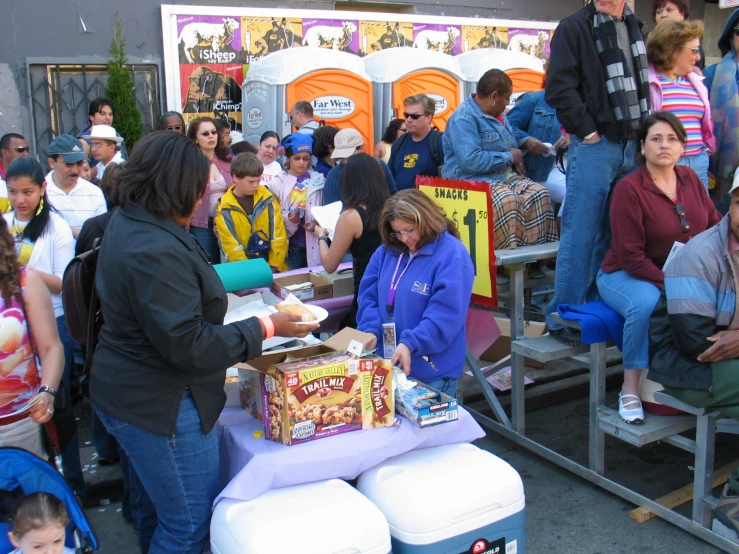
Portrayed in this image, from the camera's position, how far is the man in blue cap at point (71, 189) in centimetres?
484

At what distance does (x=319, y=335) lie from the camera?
473cm

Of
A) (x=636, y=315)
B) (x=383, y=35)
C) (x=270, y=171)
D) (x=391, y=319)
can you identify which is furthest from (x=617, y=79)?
(x=383, y=35)

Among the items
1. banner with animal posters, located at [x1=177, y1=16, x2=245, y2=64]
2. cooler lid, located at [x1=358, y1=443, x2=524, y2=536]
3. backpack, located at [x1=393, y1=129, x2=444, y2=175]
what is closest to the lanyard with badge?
cooler lid, located at [x1=358, y1=443, x2=524, y2=536]

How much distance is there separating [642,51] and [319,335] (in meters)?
2.71

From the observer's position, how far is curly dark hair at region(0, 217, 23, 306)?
9.14 ft

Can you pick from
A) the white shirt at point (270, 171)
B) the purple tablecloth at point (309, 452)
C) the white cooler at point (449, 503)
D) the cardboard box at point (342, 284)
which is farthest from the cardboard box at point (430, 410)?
the white shirt at point (270, 171)

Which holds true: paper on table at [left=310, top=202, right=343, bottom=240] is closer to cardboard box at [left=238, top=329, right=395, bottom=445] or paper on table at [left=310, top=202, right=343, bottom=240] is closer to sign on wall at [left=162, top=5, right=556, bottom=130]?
cardboard box at [left=238, top=329, right=395, bottom=445]

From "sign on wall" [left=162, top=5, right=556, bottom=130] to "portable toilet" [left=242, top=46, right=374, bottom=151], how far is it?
14 cm

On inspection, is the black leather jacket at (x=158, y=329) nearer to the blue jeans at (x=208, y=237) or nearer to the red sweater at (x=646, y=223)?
the red sweater at (x=646, y=223)

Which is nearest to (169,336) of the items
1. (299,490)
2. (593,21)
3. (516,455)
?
(299,490)

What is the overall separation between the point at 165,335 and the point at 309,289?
2.61 m

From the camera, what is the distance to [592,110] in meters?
4.19

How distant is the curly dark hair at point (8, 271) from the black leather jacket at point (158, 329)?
639 millimetres

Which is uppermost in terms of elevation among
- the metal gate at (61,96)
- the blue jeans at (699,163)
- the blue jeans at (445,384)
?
the metal gate at (61,96)
